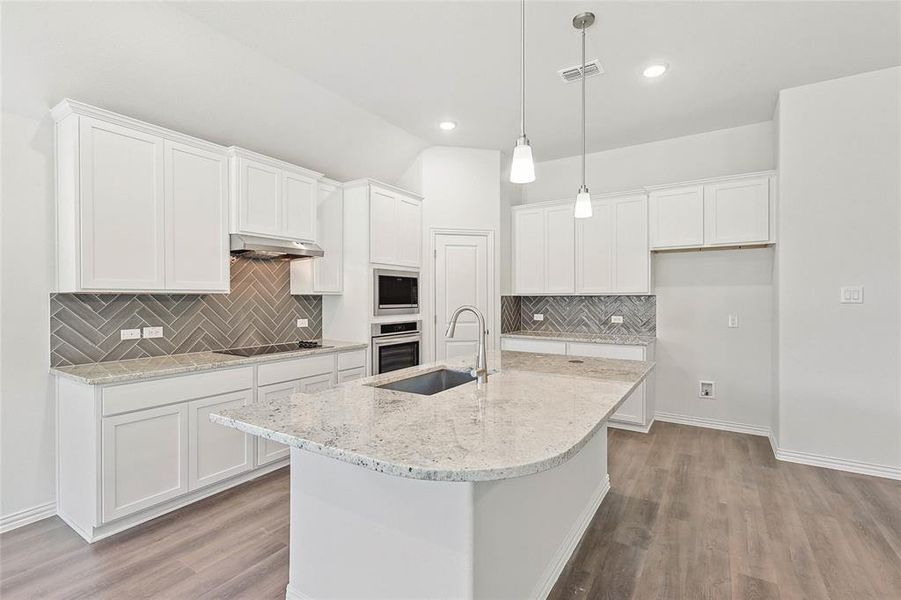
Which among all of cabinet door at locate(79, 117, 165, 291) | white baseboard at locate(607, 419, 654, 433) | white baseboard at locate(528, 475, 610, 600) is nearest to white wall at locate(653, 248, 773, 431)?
white baseboard at locate(607, 419, 654, 433)

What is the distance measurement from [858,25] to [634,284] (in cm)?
239

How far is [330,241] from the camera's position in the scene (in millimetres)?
3969

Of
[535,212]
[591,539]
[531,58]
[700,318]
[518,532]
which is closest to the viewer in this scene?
[518,532]

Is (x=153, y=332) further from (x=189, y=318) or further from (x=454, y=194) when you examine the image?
(x=454, y=194)

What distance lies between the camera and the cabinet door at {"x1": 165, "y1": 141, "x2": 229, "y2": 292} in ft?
9.24

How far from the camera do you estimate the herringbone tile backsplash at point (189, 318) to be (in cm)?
266

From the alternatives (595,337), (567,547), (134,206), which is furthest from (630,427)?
(134,206)

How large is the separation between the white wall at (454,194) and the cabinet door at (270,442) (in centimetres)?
158

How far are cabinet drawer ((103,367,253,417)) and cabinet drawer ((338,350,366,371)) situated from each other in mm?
826

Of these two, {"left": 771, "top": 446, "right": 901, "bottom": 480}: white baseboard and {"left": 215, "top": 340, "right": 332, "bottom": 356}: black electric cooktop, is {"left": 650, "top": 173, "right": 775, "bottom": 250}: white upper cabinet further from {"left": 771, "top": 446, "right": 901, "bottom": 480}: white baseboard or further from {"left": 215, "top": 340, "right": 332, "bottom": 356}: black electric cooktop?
{"left": 215, "top": 340, "right": 332, "bottom": 356}: black electric cooktop

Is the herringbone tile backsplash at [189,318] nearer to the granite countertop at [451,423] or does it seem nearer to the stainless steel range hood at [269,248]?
the stainless steel range hood at [269,248]

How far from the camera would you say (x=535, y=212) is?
492cm

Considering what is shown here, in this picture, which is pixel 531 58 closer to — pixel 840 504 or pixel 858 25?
pixel 858 25

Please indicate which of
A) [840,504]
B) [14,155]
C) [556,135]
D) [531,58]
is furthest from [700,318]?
[14,155]
